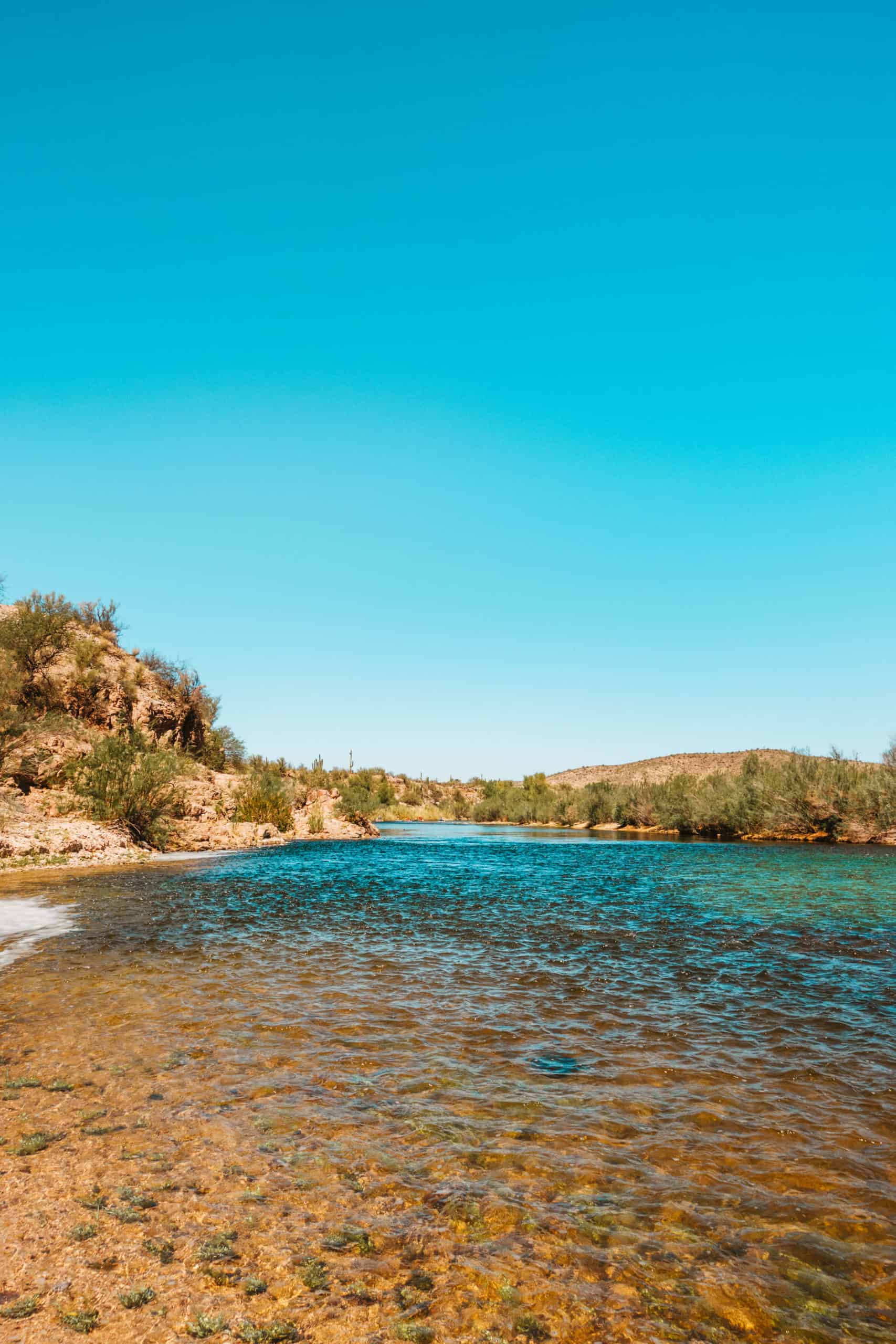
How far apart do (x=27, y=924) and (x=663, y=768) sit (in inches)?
4335

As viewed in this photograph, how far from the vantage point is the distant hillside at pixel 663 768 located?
101125mm

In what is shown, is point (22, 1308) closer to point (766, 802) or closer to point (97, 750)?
point (97, 750)

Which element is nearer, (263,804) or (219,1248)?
(219,1248)

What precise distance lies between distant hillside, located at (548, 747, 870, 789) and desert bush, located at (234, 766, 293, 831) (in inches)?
2544

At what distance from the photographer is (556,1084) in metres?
5.26

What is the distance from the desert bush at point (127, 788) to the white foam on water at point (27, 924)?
873cm

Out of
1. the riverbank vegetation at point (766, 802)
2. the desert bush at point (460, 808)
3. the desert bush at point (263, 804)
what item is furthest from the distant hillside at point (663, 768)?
the desert bush at point (263, 804)

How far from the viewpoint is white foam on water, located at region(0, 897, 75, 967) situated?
909cm

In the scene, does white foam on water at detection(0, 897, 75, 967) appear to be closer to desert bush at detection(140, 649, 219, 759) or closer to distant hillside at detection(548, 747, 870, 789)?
desert bush at detection(140, 649, 219, 759)

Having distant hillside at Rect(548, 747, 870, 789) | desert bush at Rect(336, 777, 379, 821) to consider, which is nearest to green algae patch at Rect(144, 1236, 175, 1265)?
desert bush at Rect(336, 777, 379, 821)

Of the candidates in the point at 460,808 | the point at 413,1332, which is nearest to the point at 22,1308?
the point at 413,1332

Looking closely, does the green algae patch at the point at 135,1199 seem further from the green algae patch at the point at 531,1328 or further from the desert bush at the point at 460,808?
the desert bush at the point at 460,808

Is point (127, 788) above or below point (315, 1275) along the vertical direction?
above

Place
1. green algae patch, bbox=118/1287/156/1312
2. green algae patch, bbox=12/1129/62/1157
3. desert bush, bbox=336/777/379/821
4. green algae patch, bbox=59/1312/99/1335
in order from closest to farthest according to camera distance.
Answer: green algae patch, bbox=59/1312/99/1335 < green algae patch, bbox=118/1287/156/1312 < green algae patch, bbox=12/1129/62/1157 < desert bush, bbox=336/777/379/821
